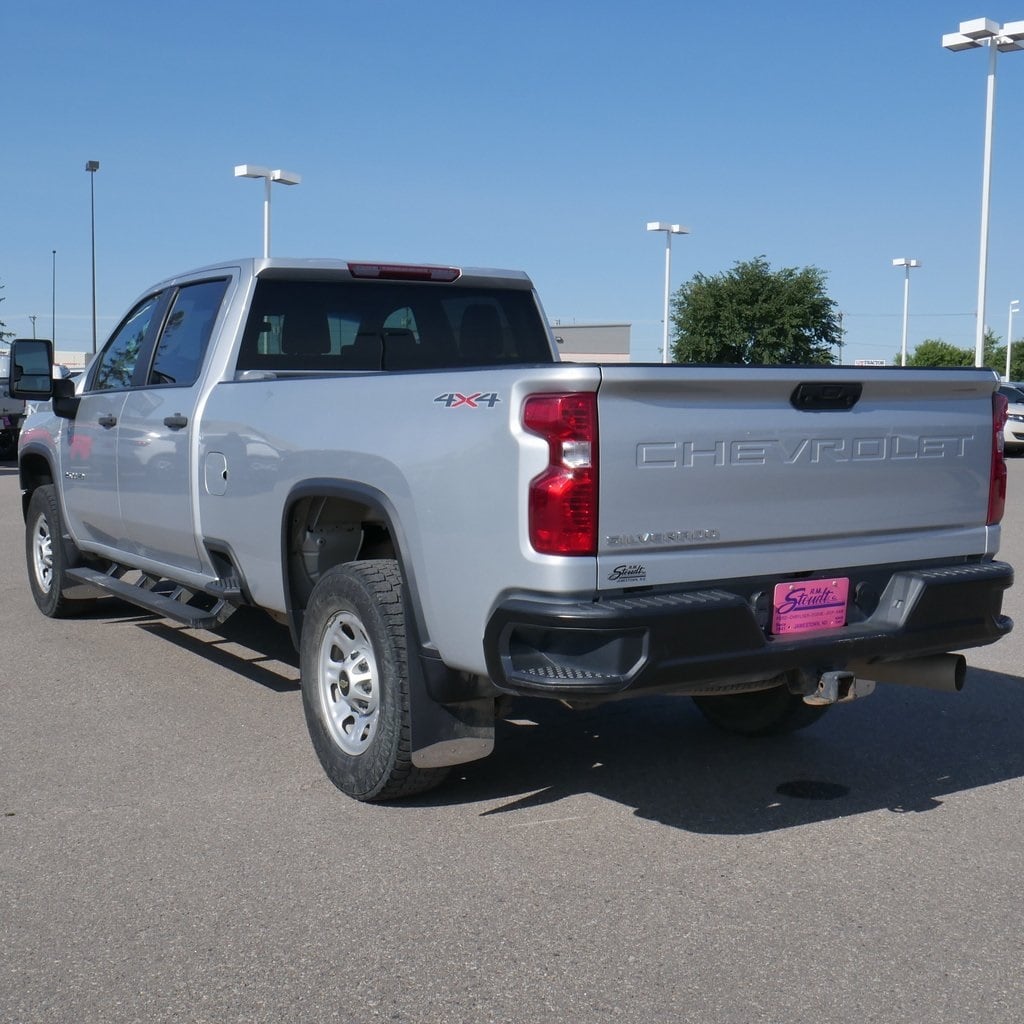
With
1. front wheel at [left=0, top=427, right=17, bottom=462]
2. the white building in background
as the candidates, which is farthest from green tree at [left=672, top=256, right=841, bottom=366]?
front wheel at [left=0, top=427, right=17, bottom=462]

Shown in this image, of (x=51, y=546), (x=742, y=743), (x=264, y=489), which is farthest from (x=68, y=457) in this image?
(x=742, y=743)

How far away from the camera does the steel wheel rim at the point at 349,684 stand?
4906 mm

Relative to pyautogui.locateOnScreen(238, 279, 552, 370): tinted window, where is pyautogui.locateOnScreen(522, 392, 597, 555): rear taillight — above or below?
below

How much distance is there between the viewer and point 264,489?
18.1ft

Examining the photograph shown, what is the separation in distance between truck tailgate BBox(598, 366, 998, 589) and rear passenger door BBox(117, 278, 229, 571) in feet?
9.11

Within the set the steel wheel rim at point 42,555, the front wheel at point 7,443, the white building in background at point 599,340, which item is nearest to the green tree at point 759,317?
the white building in background at point 599,340

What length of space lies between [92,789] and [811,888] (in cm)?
269

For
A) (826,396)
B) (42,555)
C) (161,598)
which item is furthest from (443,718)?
(42,555)


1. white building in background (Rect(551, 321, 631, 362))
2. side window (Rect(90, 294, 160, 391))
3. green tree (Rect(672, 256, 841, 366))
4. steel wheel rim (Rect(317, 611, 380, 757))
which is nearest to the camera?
steel wheel rim (Rect(317, 611, 380, 757))

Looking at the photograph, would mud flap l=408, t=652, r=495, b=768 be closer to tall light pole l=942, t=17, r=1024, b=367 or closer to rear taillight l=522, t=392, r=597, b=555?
rear taillight l=522, t=392, r=597, b=555

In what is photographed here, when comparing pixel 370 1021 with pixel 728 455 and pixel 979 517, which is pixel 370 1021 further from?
pixel 979 517

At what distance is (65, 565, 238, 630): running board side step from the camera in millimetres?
6066

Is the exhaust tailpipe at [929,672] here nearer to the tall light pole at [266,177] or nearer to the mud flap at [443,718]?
the mud flap at [443,718]

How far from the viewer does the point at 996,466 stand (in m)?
5.03
